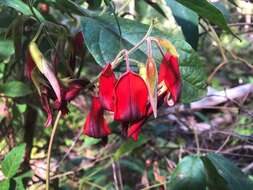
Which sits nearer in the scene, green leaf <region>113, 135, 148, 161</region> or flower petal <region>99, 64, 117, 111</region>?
flower petal <region>99, 64, 117, 111</region>

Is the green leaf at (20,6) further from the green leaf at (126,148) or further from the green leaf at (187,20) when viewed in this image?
the green leaf at (126,148)

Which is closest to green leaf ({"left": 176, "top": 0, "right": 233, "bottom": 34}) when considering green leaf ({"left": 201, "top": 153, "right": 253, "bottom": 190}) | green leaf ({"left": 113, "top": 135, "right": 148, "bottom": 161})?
green leaf ({"left": 201, "top": 153, "right": 253, "bottom": 190})

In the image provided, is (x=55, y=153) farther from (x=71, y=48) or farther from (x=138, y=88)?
(x=138, y=88)

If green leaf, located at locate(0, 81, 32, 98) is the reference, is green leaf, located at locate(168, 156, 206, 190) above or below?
below

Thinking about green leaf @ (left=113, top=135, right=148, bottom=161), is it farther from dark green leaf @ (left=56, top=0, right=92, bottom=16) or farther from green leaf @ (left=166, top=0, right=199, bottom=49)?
dark green leaf @ (left=56, top=0, right=92, bottom=16)

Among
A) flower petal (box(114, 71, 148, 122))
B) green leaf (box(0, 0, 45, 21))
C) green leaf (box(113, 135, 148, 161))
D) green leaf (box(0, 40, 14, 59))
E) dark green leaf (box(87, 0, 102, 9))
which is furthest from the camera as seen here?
green leaf (box(113, 135, 148, 161))

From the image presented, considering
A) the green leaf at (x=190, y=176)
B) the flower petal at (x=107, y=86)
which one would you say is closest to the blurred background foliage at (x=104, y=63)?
the green leaf at (x=190, y=176)

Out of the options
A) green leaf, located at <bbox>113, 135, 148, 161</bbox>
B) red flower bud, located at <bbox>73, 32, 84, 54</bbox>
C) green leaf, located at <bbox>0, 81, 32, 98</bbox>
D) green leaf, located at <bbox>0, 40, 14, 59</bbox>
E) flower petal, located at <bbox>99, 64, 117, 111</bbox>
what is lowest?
green leaf, located at <bbox>113, 135, 148, 161</bbox>

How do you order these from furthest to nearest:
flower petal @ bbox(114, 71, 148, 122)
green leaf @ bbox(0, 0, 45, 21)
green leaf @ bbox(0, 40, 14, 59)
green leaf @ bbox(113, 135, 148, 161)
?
green leaf @ bbox(113, 135, 148, 161) < green leaf @ bbox(0, 40, 14, 59) < green leaf @ bbox(0, 0, 45, 21) < flower petal @ bbox(114, 71, 148, 122)
